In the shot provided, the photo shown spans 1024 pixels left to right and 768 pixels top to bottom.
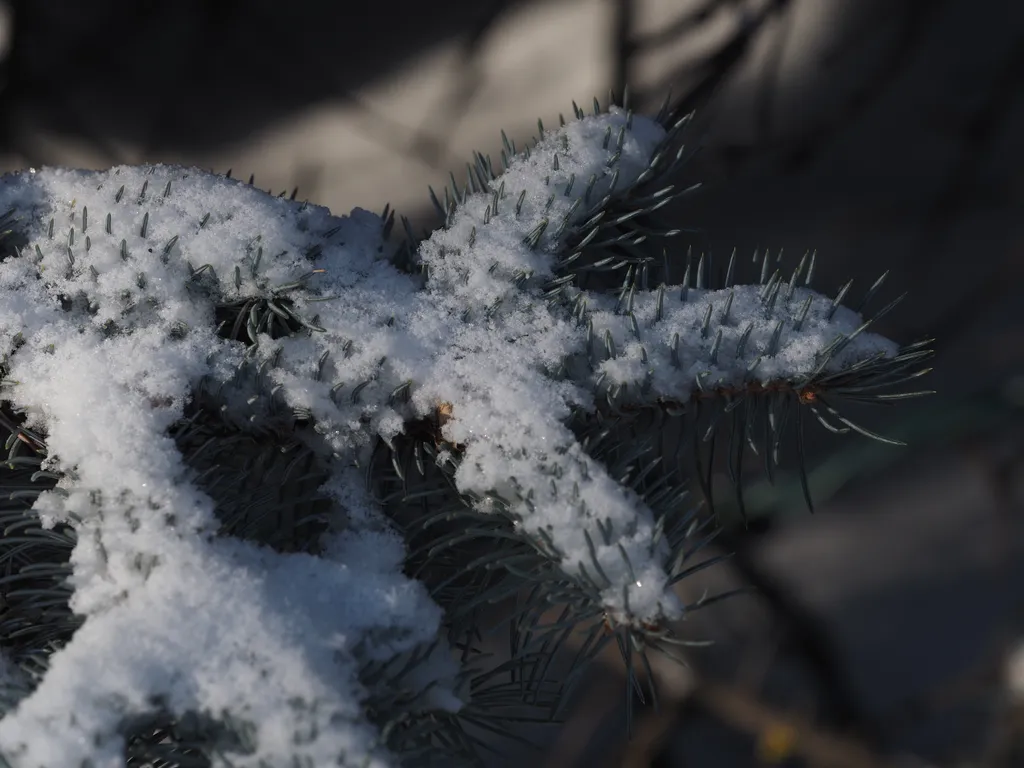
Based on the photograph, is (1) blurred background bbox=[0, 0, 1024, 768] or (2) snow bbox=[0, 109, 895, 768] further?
(1) blurred background bbox=[0, 0, 1024, 768]

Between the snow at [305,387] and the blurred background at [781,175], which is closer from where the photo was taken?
the snow at [305,387]

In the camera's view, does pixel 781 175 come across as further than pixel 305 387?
Yes

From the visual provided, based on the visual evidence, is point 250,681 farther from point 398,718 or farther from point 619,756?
point 619,756

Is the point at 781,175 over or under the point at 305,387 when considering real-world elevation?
over
